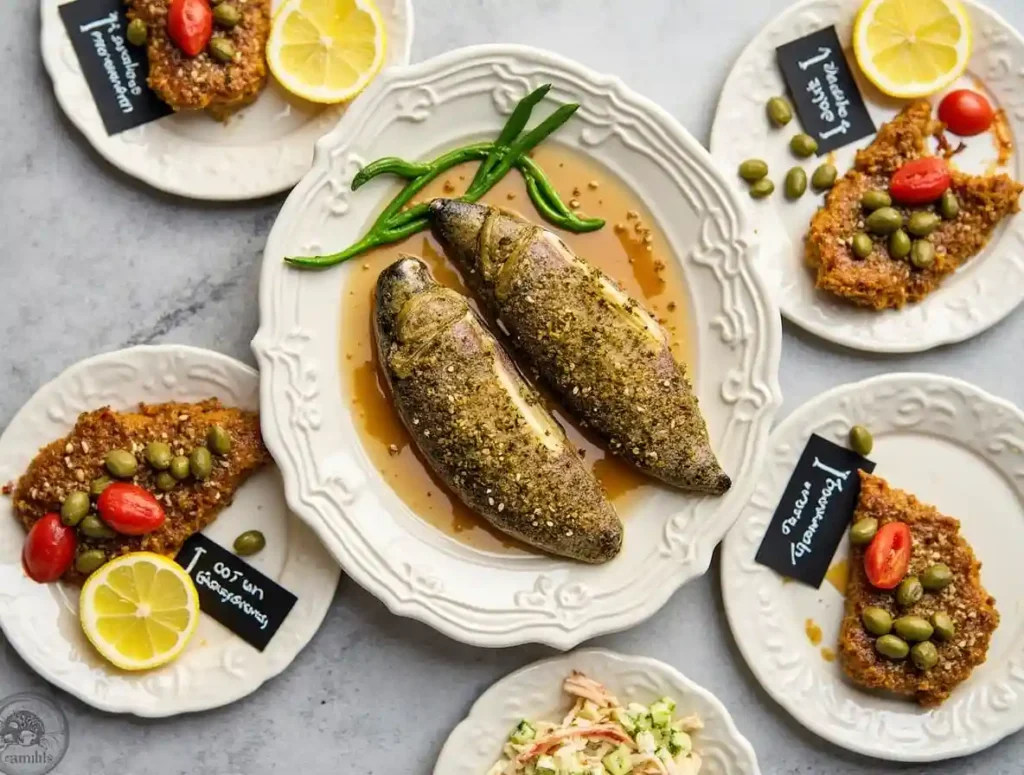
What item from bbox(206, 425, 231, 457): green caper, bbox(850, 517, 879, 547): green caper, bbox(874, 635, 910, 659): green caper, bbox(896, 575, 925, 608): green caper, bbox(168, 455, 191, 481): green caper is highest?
bbox(850, 517, 879, 547): green caper

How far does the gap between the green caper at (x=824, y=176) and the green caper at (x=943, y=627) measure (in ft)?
5.19

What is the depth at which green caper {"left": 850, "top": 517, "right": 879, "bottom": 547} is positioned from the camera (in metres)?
3.43

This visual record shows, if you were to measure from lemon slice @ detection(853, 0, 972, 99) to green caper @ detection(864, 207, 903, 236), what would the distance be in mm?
428

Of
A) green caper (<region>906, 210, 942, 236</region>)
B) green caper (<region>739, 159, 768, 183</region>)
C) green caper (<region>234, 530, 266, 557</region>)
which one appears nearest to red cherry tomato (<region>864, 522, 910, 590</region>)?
green caper (<region>906, 210, 942, 236</region>)

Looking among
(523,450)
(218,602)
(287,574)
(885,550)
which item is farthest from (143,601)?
(885,550)

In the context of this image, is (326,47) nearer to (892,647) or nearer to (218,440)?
(218,440)

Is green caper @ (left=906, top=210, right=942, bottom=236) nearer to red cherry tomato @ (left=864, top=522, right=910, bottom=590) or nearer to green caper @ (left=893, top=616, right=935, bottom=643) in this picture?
red cherry tomato @ (left=864, top=522, right=910, bottom=590)

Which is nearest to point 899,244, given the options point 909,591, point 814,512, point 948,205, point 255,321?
point 948,205

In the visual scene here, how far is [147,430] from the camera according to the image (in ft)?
10.9

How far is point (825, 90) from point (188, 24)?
2260 mm

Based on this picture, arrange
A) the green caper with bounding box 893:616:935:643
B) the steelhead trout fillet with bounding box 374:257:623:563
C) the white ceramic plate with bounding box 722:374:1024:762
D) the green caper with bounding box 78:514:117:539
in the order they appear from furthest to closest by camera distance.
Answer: the white ceramic plate with bounding box 722:374:1024:762, the green caper with bounding box 893:616:935:643, the green caper with bounding box 78:514:117:539, the steelhead trout fillet with bounding box 374:257:623:563

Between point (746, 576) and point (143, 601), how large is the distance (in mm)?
2094

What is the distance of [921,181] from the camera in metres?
3.46

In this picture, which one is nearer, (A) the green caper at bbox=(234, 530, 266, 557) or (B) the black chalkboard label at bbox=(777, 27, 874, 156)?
(A) the green caper at bbox=(234, 530, 266, 557)
